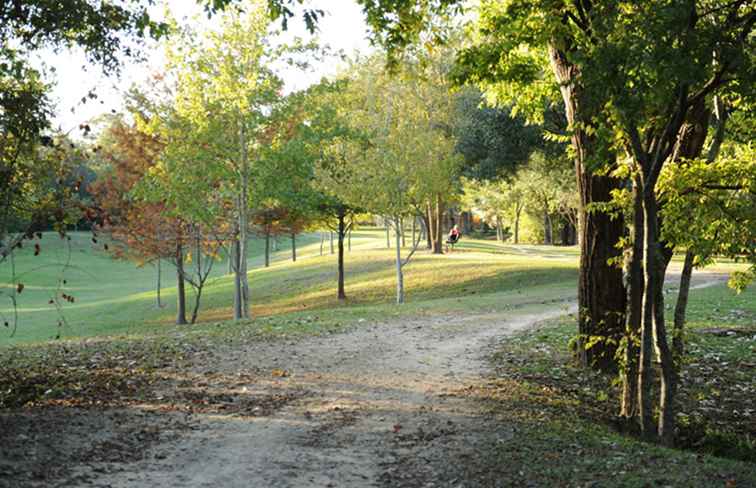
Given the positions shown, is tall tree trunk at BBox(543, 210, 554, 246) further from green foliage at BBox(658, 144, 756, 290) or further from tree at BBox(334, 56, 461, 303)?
green foliage at BBox(658, 144, 756, 290)

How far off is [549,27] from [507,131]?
21897mm

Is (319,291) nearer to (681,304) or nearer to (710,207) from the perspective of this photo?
(681,304)

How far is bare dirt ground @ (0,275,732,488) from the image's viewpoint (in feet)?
20.0

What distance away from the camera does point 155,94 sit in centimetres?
2275

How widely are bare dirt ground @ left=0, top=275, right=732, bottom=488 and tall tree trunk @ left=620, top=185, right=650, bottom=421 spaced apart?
69.5 inches

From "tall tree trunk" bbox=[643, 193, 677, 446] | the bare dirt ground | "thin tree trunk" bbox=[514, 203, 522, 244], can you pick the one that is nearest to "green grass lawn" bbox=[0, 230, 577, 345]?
the bare dirt ground

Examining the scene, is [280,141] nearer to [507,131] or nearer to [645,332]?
[507,131]

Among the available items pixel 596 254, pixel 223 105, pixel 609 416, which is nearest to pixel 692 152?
pixel 596 254

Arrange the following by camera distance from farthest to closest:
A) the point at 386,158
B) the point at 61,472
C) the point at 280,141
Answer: the point at 386,158
the point at 280,141
the point at 61,472

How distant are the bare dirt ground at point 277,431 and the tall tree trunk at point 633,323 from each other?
1.76 meters

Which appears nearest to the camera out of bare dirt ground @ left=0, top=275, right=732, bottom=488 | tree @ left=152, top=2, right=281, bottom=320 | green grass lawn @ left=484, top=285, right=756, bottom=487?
bare dirt ground @ left=0, top=275, right=732, bottom=488

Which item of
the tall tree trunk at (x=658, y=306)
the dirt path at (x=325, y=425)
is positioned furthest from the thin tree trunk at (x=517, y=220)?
the tall tree trunk at (x=658, y=306)

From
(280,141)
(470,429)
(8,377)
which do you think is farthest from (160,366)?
(280,141)

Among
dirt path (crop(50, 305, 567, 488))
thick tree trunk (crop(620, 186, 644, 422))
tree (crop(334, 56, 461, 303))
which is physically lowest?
dirt path (crop(50, 305, 567, 488))
